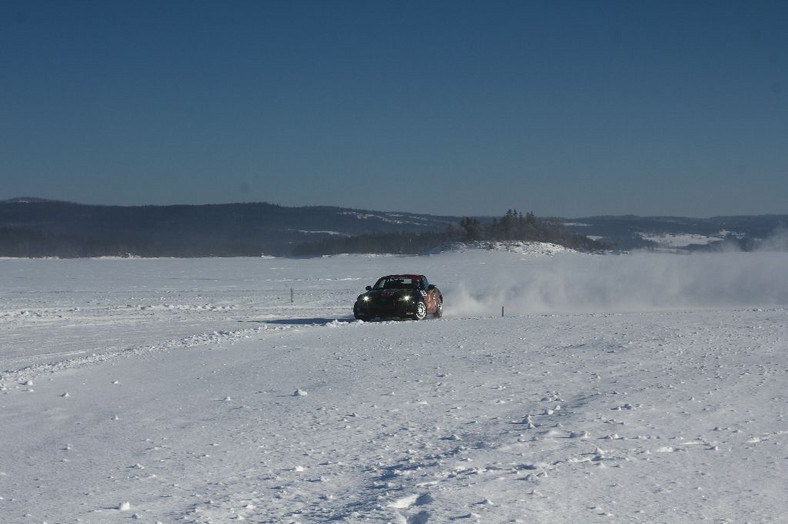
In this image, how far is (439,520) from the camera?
6.14 meters

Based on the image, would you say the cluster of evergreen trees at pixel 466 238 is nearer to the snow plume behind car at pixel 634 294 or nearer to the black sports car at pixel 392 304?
the snow plume behind car at pixel 634 294

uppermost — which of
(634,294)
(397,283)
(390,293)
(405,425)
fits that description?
(397,283)

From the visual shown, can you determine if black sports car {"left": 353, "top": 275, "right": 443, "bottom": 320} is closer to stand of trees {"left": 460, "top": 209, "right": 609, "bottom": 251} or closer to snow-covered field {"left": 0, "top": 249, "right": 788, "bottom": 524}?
snow-covered field {"left": 0, "top": 249, "right": 788, "bottom": 524}

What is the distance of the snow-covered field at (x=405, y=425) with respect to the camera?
6.64m

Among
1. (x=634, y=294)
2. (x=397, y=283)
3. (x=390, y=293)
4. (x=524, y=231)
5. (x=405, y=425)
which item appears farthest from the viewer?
(x=524, y=231)

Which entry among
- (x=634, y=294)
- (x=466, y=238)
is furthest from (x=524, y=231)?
(x=634, y=294)

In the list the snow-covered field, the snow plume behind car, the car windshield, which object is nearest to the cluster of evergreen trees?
the snow plume behind car

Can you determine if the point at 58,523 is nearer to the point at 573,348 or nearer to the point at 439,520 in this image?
the point at 439,520

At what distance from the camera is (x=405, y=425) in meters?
9.44

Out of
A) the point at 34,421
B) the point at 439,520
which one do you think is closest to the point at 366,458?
the point at 439,520

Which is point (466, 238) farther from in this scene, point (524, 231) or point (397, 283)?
point (397, 283)

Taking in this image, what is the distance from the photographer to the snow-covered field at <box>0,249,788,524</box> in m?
6.64

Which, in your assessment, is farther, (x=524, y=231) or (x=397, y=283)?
(x=524, y=231)

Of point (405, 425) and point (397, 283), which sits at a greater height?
point (397, 283)
